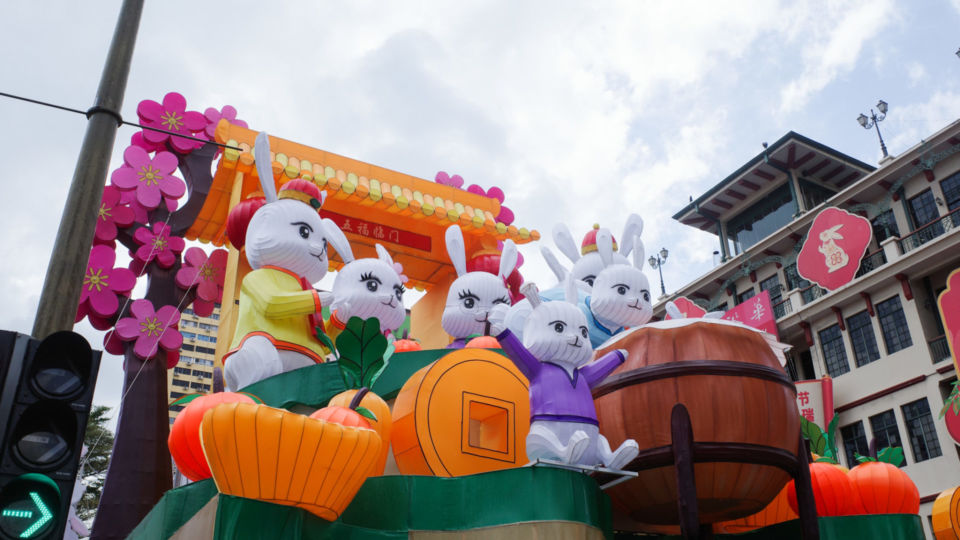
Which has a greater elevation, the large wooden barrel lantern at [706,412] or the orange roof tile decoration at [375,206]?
the orange roof tile decoration at [375,206]

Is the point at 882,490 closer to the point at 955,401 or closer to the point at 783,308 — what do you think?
the point at 955,401

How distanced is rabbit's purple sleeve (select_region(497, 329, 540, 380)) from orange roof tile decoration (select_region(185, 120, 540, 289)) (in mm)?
5527

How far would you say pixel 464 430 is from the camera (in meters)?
7.32

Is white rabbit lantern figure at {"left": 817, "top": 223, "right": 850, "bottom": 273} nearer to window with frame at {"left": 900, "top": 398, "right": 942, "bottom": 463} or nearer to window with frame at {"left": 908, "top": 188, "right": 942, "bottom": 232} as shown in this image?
window with frame at {"left": 908, "top": 188, "right": 942, "bottom": 232}

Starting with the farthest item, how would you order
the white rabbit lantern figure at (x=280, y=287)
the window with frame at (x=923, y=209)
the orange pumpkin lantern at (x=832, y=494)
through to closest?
1. the window with frame at (x=923, y=209)
2. the white rabbit lantern figure at (x=280, y=287)
3. the orange pumpkin lantern at (x=832, y=494)

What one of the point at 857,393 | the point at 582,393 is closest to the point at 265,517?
the point at 582,393

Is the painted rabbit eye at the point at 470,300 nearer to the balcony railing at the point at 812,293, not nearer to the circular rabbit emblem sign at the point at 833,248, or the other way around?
the circular rabbit emblem sign at the point at 833,248

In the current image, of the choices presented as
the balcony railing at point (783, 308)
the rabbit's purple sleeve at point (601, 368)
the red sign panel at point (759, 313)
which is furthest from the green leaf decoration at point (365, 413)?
the balcony railing at point (783, 308)

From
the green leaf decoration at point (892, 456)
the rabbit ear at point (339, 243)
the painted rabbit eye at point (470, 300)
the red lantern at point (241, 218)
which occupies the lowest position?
the green leaf decoration at point (892, 456)

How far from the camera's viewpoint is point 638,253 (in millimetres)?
10602

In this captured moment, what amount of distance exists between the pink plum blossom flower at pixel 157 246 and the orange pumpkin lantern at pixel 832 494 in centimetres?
834

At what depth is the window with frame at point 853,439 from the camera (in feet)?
80.0

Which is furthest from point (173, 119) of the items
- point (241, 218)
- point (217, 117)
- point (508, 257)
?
point (508, 257)

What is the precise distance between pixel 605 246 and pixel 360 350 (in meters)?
3.98
